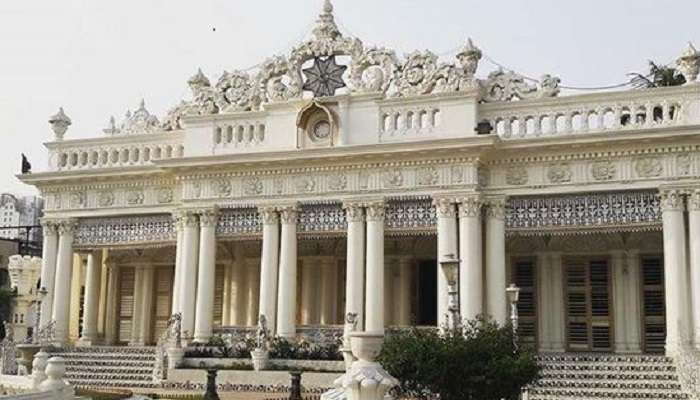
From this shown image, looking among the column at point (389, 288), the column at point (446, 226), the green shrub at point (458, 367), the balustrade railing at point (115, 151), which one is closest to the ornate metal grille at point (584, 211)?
the column at point (446, 226)

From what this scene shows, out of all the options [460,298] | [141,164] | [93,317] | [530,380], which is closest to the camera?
[530,380]

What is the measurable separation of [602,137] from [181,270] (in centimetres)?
1280

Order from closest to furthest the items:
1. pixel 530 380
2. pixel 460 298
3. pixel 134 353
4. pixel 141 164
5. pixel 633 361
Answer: pixel 530 380
pixel 633 361
pixel 460 298
pixel 134 353
pixel 141 164

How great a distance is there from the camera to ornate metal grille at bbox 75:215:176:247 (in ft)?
91.1

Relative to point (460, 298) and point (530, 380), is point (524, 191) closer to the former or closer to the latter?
point (460, 298)

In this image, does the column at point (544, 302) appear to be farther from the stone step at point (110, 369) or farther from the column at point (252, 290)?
the stone step at point (110, 369)

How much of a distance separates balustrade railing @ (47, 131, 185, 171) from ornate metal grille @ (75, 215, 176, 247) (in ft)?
5.84

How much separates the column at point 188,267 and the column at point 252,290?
267 centimetres

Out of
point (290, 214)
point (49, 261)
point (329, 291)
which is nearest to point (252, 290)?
point (329, 291)

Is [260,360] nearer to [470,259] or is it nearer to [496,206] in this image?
[470,259]

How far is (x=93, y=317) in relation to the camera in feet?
98.3

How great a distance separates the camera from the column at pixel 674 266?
21.6 metres

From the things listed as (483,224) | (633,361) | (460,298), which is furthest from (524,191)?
(633,361)

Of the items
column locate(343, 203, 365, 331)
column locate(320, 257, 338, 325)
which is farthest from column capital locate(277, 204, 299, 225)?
column locate(320, 257, 338, 325)
